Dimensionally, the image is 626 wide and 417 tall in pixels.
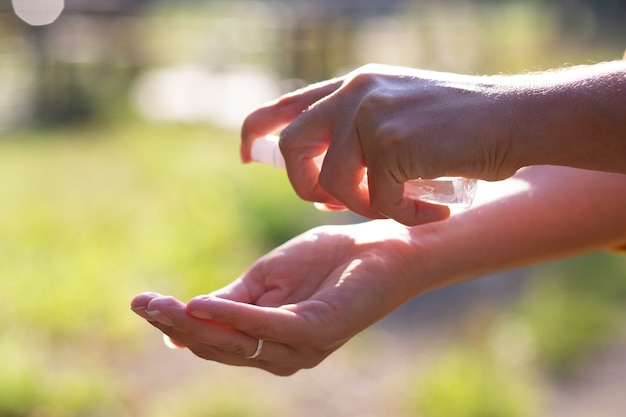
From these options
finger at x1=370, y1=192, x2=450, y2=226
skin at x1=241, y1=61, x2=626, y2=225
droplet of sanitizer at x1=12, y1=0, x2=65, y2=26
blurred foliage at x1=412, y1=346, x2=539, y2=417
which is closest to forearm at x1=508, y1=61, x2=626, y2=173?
skin at x1=241, y1=61, x2=626, y2=225

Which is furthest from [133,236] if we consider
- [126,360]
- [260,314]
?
[260,314]

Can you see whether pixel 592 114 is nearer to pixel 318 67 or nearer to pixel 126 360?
pixel 126 360

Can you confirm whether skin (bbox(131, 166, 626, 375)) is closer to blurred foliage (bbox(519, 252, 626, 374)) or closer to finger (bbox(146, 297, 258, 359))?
finger (bbox(146, 297, 258, 359))

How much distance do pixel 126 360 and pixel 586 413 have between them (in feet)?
7.25

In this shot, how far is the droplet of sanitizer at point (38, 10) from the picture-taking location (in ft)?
37.4

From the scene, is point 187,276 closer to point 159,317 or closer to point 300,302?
point 300,302

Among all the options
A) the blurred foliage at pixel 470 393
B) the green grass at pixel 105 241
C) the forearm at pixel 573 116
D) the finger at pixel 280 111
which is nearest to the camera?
the forearm at pixel 573 116

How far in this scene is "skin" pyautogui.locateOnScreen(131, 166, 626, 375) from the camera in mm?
1897

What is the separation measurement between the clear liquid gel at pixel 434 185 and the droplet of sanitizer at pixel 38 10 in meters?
9.90

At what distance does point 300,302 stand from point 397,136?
0.52 meters

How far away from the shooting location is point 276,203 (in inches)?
250

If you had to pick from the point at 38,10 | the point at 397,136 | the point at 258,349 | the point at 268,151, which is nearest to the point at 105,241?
the point at 268,151

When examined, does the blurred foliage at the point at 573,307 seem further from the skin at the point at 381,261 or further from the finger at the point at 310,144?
the finger at the point at 310,144

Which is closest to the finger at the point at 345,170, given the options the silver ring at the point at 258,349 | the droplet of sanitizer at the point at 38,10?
the silver ring at the point at 258,349
